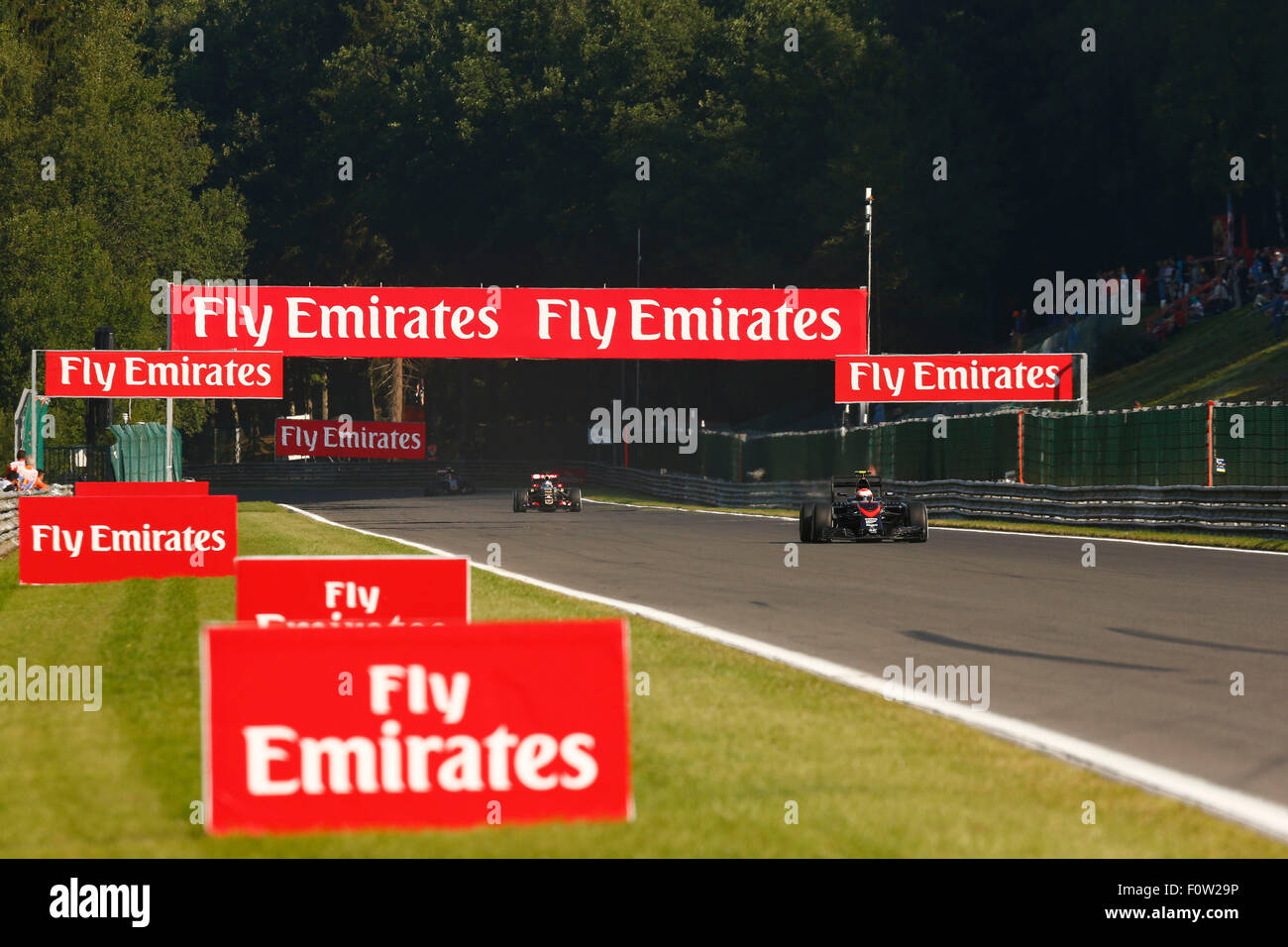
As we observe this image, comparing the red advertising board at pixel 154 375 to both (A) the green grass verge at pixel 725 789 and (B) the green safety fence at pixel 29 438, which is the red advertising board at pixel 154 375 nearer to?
(B) the green safety fence at pixel 29 438

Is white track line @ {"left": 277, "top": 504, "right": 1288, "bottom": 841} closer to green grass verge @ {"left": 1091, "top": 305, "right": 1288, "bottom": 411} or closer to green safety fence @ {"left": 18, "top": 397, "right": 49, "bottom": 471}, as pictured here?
green safety fence @ {"left": 18, "top": 397, "right": 49, "bottom": 471}

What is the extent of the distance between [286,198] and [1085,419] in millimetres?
63468

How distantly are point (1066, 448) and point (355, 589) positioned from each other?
24.7 m

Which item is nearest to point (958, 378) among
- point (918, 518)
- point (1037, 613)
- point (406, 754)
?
point (918, 518)

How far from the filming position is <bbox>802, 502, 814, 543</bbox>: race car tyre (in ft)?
87.6

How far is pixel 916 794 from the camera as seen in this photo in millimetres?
6676

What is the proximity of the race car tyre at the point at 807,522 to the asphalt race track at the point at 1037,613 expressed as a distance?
0.78m

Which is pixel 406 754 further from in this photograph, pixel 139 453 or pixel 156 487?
pixel 139 453

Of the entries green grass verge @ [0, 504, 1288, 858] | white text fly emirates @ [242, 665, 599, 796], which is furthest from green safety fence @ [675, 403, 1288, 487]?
white text fly emirates @ [242, 665, 599, 796]

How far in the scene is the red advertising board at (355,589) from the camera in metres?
8.86

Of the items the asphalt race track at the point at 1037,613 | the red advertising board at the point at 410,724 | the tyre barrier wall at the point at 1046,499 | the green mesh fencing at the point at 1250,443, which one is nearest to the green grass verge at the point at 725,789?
the red advertising board at the point at 410,724

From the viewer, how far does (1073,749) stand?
778cm

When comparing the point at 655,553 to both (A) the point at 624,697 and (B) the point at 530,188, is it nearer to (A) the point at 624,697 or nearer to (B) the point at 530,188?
(A) the point at 624,697
